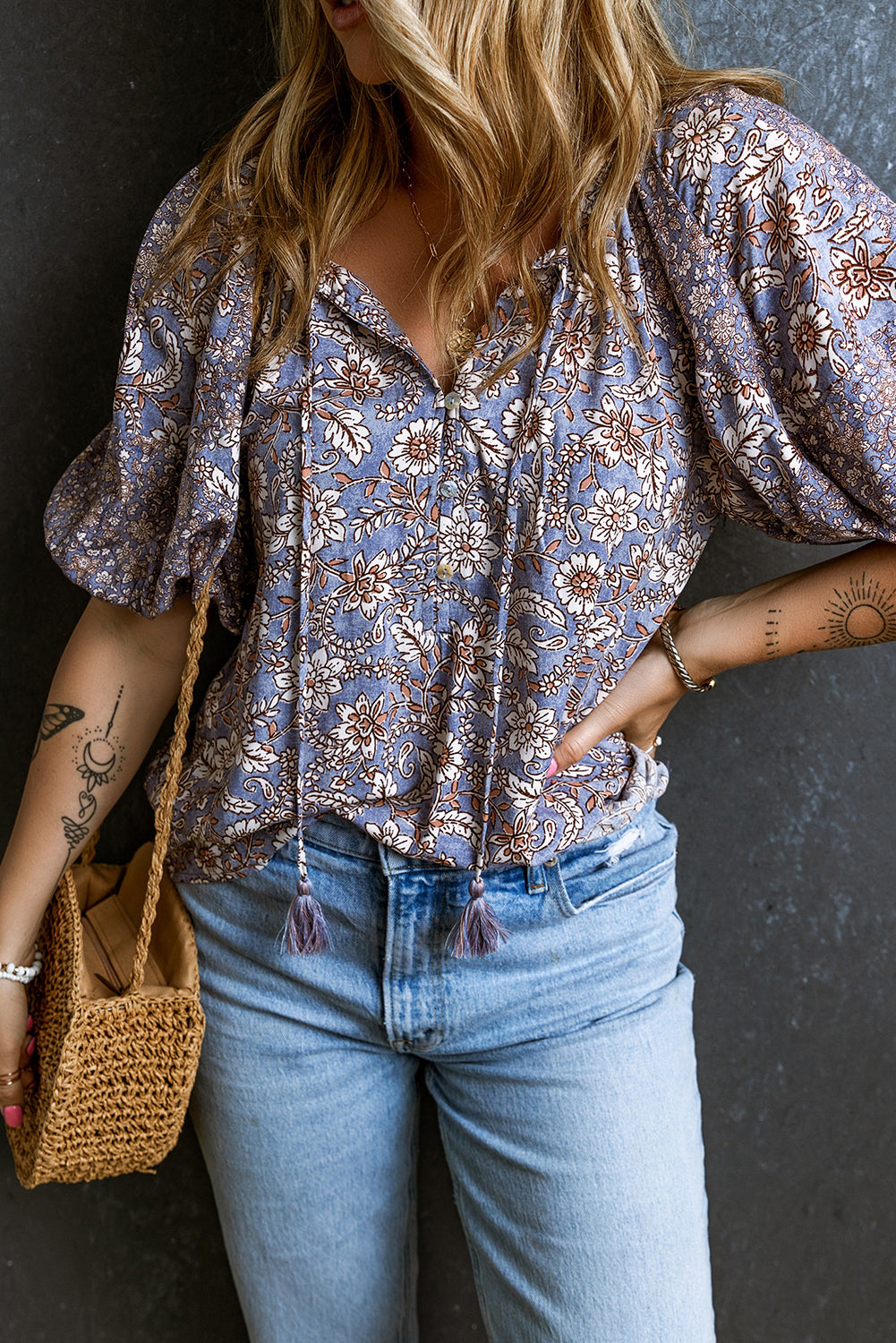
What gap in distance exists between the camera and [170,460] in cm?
98

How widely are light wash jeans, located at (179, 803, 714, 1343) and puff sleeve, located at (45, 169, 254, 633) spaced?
10.8 inches

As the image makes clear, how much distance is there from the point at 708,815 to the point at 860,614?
0.41 meters

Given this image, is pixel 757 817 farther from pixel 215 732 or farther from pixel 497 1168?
pixel 215 732

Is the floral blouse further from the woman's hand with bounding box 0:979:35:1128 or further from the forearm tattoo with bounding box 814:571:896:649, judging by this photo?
the woman's hand with bounding box 0:979:35:1128

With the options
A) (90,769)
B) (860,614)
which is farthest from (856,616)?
(90,769)

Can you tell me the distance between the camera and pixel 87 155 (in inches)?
46.2

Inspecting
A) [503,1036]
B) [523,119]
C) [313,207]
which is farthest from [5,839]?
[523,119]

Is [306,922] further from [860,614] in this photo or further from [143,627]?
[860,614]

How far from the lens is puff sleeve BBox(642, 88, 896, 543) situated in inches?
30.8

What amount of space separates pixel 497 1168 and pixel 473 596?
1.79ft

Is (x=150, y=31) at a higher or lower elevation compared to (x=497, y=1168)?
higher

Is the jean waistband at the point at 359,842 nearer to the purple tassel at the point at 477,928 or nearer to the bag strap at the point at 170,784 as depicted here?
the purple tassel at the point at 477,928

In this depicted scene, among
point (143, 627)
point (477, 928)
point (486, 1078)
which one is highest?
point (143, 627)

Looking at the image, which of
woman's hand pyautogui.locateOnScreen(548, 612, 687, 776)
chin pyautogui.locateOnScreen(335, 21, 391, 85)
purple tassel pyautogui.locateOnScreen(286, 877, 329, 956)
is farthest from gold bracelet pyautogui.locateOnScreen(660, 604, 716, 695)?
chin pyautogui.locateOnScreen(335, 21, 391, 85)
